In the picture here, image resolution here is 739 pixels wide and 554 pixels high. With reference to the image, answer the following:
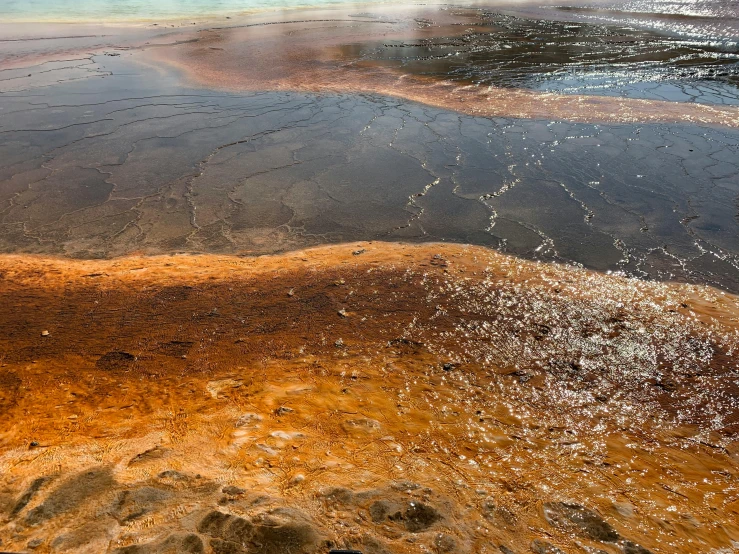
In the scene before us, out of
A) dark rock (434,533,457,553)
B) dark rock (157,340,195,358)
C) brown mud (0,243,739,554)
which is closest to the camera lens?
dark rock (434,533,457,553)

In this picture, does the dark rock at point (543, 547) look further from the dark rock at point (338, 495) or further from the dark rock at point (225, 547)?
the dark rock at point (225, 547)

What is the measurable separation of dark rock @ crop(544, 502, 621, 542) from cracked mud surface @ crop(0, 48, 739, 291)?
9.70ft

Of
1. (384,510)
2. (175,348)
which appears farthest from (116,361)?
(384,510)

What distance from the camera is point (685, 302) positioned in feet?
13.7

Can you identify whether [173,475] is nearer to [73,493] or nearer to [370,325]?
[73,493]

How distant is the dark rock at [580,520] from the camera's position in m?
2.23

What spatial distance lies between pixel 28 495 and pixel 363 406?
1763 millimetres

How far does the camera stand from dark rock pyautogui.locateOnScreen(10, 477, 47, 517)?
7.22 ft

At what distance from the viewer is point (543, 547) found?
216 centimetres

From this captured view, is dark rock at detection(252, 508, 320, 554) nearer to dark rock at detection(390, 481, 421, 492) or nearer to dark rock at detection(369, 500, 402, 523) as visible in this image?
dark rock at detection(369, 500, 402, 523)

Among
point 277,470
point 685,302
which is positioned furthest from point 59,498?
point 685,302

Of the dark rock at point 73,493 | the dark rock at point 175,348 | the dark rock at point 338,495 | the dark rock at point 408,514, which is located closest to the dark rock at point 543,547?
the dark rock at point 408,514

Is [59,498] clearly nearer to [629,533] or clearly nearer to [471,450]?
[471,450]

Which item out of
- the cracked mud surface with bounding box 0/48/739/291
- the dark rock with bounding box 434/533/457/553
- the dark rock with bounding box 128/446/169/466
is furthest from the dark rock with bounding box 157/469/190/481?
the cracked mud surface with bounding box 0/48/739/291
